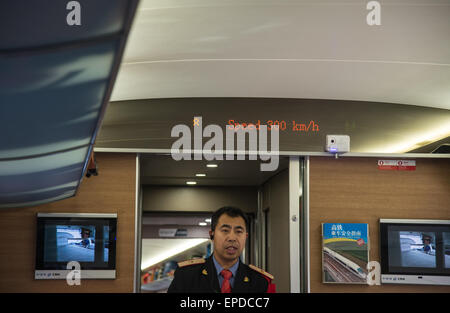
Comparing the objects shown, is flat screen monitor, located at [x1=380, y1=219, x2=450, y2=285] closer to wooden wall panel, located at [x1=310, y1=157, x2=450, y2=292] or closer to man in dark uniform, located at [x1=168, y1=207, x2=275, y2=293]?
wooden wall panel, located at [x1=310, y1=157, x2=450, y2=292]

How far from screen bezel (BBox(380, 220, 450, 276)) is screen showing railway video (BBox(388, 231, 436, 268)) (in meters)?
0.03

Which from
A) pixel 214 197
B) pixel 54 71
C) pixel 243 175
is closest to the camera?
pixel 54 71

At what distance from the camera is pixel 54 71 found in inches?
63.7

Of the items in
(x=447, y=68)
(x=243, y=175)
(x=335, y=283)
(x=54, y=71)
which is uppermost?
(x=447, y=68)

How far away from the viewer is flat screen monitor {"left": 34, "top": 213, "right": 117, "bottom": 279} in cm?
570

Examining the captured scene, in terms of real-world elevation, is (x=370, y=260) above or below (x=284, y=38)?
below

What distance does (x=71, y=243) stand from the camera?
5766 mm

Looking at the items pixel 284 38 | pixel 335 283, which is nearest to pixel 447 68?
pixel 284 38

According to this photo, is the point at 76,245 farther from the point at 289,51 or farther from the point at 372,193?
the point at 372,193

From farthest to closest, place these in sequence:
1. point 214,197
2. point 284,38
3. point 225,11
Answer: point 214,197, point 284,38, point 225,11

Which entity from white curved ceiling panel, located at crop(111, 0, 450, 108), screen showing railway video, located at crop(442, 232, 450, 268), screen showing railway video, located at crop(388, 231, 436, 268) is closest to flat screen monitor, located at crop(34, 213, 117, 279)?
white curved ceiling panel, located at crop(111, 0, 450, 108)

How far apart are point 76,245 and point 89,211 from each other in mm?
352

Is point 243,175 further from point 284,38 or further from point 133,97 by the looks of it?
point 284,38

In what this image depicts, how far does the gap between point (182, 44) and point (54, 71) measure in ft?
11.4
